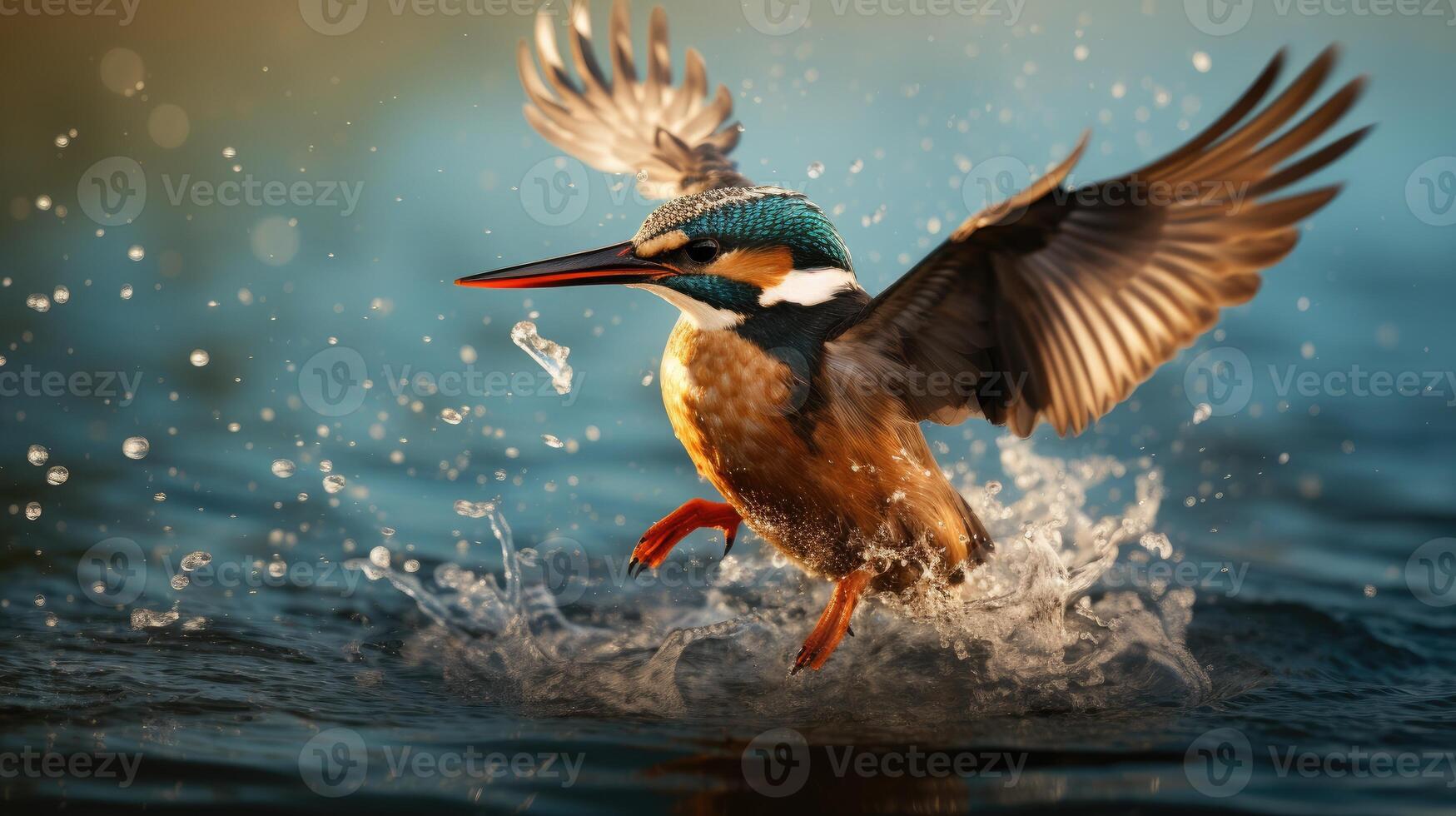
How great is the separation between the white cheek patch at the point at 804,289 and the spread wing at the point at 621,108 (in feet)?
4.15

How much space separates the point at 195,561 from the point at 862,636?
2395 mm

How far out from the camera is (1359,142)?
2279 mm

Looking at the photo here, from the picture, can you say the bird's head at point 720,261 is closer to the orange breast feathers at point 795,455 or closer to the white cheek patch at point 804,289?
the white cheek patch at point 804,289

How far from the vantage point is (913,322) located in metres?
2.91

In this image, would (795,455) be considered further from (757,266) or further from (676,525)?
(676,525)

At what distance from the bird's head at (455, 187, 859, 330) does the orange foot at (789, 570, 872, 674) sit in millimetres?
766

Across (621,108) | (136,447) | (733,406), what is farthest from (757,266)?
(136,447)

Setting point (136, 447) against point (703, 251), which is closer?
point (703, 251)

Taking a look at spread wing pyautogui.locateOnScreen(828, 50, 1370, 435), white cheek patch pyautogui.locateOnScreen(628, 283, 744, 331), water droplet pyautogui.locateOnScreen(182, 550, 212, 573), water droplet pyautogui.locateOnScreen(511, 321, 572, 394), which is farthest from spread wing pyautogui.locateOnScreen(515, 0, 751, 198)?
water droplet pyautogui.locateOnScreen(182, 550, 212, 573)

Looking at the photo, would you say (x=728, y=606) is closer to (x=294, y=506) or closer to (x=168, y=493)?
(x=294, y=506)

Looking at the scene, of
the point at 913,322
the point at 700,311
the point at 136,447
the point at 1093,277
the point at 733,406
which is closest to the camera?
the point at 1093,277

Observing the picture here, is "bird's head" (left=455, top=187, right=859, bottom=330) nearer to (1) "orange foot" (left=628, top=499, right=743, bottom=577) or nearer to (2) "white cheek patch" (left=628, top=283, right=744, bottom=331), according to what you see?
(2) "white cheek patch" (left=628, top=283, right=744, bottom=331)

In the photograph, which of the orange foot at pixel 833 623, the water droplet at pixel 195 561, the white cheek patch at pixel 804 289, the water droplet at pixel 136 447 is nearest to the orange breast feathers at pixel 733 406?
the white cheek patch at pixel 804 289

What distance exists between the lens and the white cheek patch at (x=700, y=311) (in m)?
3.18
